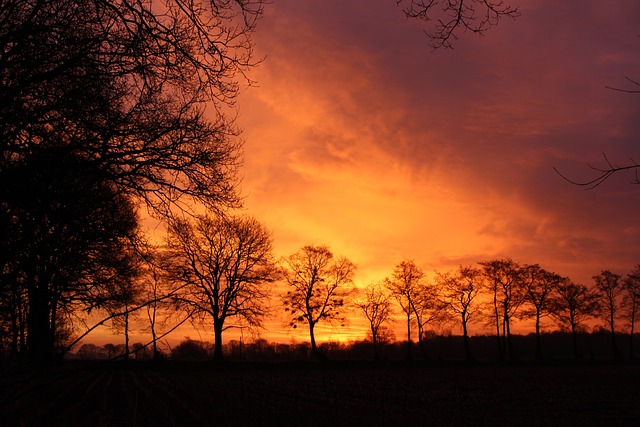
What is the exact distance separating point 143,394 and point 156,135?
10.9 metres

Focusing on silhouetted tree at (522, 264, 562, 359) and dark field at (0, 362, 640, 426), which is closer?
dark field at (0, 362, 640, 426)

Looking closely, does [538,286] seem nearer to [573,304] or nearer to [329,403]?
[573,304]

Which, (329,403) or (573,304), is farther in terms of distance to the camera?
(573,304)

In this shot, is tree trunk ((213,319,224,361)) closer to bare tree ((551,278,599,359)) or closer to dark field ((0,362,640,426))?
dark field ((0,362,640,426))

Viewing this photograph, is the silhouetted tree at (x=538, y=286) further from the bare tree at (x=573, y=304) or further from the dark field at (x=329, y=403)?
the dark field at (x=329, y=403)

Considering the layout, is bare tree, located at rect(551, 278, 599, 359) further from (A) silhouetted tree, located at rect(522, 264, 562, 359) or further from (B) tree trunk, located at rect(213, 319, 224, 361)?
(B) tree trunk, located at rect(213, 319, 224, 361)

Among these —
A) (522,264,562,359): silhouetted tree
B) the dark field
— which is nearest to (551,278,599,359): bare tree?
(522,264,562,359): silhouetted tree

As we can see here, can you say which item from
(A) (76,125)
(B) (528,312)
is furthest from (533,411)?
(B) (528,312)

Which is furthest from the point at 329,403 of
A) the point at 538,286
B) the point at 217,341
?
the point at 538,286

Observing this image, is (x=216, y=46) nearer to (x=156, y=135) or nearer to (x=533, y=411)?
(x=156, y=135)

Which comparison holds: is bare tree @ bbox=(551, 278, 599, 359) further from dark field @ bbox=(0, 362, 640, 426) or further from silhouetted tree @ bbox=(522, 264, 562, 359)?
dark field @ bbox=(0, 362, 640, 426)

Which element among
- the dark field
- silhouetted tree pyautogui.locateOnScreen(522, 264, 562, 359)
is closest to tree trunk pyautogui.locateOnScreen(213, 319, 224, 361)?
the dark field

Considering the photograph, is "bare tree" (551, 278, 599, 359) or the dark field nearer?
the dark field

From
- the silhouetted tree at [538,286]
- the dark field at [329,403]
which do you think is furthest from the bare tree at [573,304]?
the dark field at [329,403]
